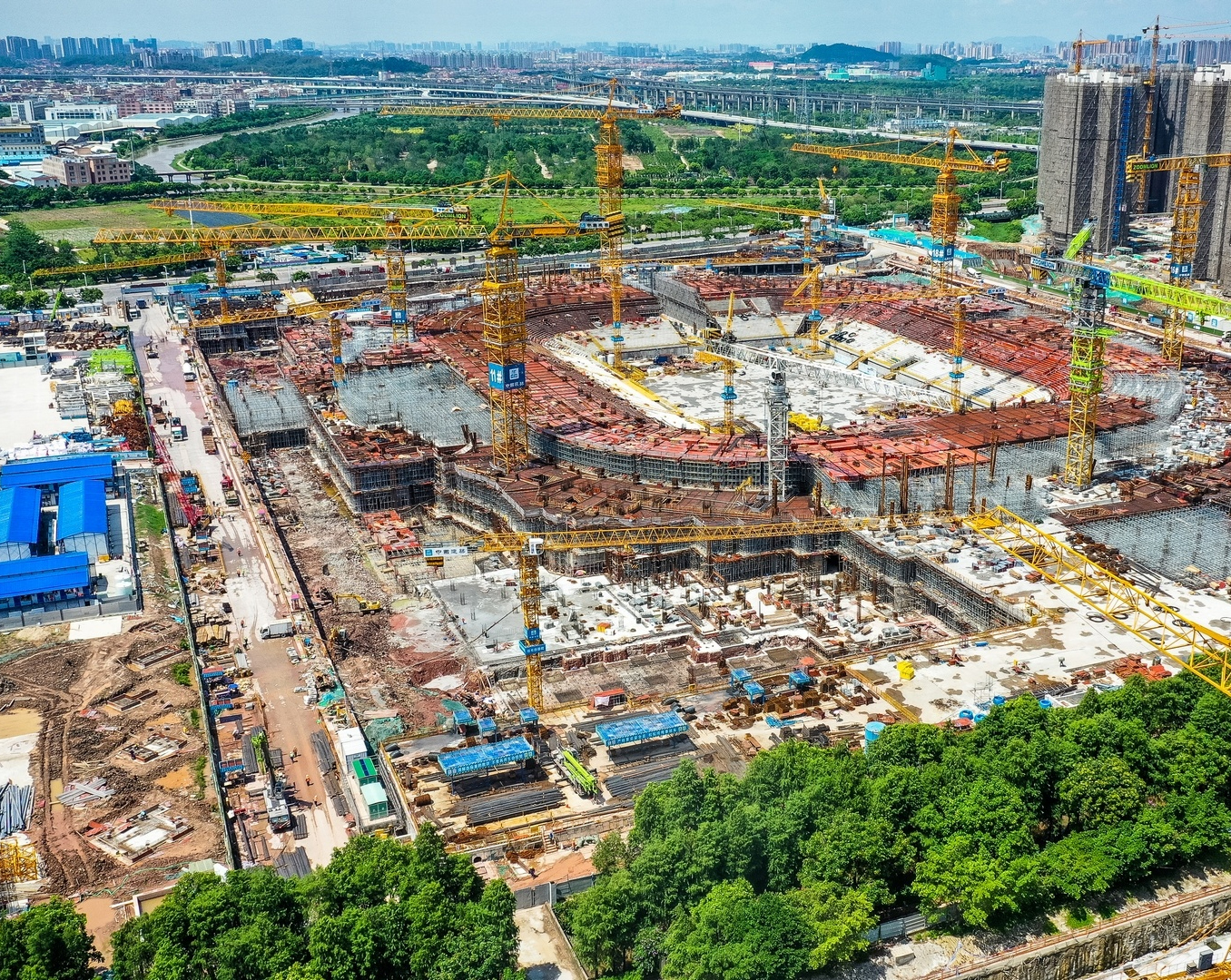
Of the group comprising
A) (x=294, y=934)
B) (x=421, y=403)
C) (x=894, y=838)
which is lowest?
(x=894, y=838)

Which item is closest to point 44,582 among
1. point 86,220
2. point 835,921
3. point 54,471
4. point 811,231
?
point 54,471

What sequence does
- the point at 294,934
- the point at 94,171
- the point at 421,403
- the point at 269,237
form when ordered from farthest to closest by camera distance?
the point at 94,171 < the point at 269,237 < the point at 421,403 < the point at 294,934

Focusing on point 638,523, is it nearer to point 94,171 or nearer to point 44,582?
point 44,582

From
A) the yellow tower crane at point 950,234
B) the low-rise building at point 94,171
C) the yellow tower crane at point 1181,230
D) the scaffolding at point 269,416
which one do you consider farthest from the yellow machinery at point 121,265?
the yellow tower crane at point 1181,230

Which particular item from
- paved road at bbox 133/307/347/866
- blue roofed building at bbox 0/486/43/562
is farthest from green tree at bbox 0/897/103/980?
blue roofed building at bbox 0/486/43/562

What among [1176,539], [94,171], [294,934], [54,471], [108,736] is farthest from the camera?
[94,171]

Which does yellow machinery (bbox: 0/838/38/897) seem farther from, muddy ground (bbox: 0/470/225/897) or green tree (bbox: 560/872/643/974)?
green tree (bbox: 560/872/643/974)

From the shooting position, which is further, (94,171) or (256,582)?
(94,171)
